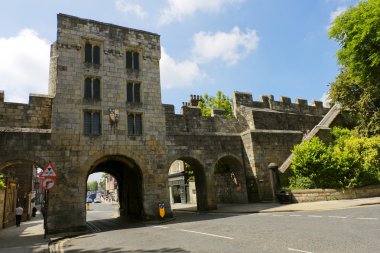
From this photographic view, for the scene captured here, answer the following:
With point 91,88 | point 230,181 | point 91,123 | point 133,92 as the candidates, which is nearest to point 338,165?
point 230,181

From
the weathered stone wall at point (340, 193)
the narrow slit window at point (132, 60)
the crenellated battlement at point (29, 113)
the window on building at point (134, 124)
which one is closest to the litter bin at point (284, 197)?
the weathered stone wall at point (340, 193)

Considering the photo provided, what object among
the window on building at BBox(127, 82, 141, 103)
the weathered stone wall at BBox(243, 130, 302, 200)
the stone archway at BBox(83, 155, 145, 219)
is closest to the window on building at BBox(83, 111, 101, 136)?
the stone archway at BBox(83, 155, 145, 219)

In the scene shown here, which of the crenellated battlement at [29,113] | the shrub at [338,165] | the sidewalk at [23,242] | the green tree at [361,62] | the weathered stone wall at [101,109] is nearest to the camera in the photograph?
the sidewalk at [23,242]

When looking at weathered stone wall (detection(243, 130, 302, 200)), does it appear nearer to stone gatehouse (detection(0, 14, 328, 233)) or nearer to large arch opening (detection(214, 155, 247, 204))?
stone gatehouse (detection(0, 14, 328, 233))

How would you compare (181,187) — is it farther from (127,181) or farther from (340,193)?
(340,193)

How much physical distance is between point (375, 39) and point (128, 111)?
Answer: 614 inches

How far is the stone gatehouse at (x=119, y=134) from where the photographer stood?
50.7 ft

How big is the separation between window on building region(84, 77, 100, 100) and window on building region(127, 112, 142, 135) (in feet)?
7.88

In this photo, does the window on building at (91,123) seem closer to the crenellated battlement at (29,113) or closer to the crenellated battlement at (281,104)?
the crenellated battlement at (29,113)

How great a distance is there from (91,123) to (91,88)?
7.58 ft

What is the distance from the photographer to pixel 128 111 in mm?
18031

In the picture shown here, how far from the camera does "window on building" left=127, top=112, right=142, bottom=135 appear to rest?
1802 centimetres

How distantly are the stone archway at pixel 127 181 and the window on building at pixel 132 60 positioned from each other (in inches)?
248

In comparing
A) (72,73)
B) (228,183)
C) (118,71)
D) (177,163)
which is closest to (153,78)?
(118,71)
